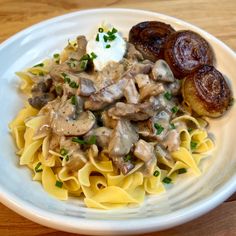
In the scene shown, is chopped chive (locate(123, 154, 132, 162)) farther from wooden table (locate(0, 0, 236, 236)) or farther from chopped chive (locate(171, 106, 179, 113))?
wooden table (locate(0, 0, 236, 236))

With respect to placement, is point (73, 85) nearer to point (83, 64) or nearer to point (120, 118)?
point (83, 64)

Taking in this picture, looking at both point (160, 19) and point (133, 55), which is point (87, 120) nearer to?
point (133, 55)

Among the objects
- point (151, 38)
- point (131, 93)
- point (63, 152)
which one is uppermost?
point (151, 38)

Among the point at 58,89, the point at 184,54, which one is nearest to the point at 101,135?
the point at 58,89

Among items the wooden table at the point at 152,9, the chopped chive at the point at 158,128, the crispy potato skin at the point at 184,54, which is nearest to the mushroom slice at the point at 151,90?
the chopped chive at the point at 158,128

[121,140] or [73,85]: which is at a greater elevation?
[73,85]

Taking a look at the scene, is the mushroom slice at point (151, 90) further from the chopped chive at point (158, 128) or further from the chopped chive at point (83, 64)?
the chopped chive at point (83, 64)

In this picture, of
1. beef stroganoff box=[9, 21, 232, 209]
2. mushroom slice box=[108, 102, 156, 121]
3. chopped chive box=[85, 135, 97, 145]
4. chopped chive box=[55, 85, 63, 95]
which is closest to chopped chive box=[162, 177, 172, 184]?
beef stroganoff box=[9, 21, 232, 209]

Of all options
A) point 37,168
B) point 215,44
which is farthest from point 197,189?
point 215,44
